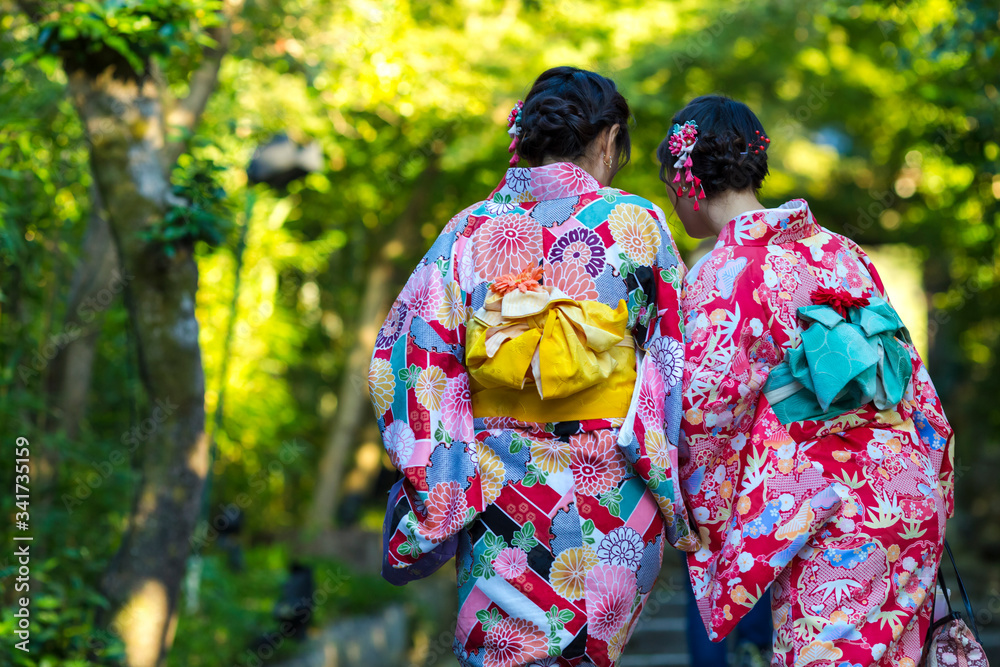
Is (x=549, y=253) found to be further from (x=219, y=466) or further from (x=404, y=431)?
(x=219, y=466)

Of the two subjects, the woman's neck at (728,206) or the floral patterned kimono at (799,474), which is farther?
the woman's neck at (728,206)

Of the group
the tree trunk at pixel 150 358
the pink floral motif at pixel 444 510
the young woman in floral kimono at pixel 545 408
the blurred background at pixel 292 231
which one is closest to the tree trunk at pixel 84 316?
the blurred background at pixel 292 231

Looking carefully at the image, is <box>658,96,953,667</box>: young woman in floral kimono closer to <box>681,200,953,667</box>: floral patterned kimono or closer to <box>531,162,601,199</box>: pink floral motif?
<box>681,200,953,667</box>: floral patterned kimono

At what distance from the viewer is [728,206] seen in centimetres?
233

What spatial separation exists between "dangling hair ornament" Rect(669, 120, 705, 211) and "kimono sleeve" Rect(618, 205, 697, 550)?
149mm

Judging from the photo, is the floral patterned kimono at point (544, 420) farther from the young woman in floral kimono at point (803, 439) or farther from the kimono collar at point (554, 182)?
the young woman in floral kimono at point (803, 439)

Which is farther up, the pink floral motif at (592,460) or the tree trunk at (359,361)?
the pink floral motif at (592,460)

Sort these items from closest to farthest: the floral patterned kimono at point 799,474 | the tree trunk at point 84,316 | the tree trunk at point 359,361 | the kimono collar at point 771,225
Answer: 1. the floral patterned kimono at point 799,474
2. the kimono collar at point 771,225
3. the tree trunk at point 84,316
4. the tree trunk at point 359,361

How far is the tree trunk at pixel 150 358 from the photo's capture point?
302 centimetres

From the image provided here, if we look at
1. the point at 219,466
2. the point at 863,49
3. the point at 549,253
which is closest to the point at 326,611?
the point at 219,466

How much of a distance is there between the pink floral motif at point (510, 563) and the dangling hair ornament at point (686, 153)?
103 centimetres

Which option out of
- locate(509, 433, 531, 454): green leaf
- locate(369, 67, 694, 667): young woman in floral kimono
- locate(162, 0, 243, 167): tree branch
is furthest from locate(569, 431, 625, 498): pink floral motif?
locate(162, 0, 243, 167): tree branch

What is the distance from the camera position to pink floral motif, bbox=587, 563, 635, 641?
6.76 ft

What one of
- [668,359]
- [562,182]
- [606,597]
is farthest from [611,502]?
[562,182]
